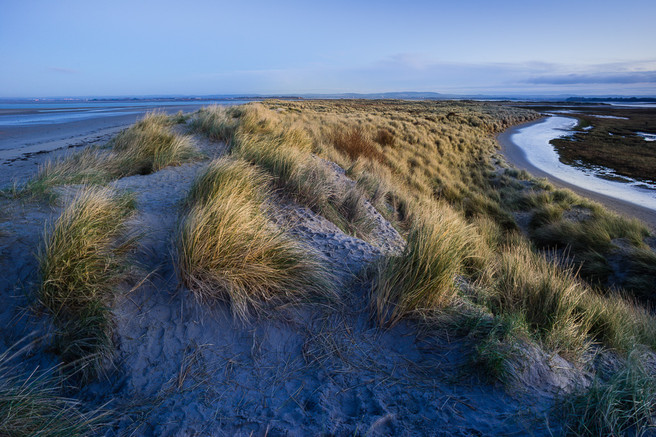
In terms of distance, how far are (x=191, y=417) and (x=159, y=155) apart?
16.2 feet

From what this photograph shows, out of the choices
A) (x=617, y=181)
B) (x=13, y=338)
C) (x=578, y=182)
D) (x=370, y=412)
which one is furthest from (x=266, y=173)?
(x=617, y=181)

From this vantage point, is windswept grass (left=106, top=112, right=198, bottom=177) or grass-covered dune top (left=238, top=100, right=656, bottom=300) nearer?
windswept grass (left=106, top=112, right=198, bottom=177)

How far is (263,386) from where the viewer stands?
1.99 meters

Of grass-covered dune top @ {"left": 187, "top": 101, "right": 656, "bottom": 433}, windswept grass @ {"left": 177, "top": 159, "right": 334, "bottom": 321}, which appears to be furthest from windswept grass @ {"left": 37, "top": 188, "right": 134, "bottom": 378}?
grass-covered dune top @ {"left": 187, "top": 101, "right": 656, "bottom": 433}

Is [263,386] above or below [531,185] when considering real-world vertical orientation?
above

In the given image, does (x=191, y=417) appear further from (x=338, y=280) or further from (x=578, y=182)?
(x=578, y=182)

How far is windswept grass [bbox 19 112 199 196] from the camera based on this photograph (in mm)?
4074

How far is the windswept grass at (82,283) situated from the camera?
2.06 m

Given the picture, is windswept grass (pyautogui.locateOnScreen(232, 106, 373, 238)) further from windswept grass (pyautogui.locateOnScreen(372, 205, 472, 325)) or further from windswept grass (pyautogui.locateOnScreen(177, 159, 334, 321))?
windswept grass (pyautogui.locateOnScreen(372, 205, 472, 325))

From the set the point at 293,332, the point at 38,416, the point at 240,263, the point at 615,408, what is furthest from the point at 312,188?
the point at 615,408

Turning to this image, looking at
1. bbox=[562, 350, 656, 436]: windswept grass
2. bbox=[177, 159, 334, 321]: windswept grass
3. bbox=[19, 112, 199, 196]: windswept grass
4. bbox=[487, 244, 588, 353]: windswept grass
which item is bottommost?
bbox=[487, 244, 588, 353]: windswept grass

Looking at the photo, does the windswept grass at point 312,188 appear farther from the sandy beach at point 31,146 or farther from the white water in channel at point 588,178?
the white water in channel at point 588,178

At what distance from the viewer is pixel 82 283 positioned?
2.27 meters

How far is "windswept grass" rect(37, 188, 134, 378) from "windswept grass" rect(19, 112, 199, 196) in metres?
1.56
